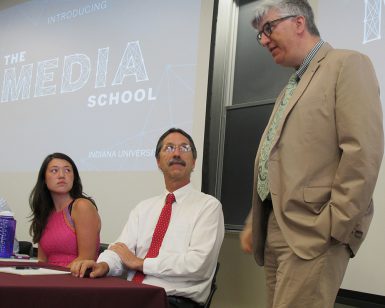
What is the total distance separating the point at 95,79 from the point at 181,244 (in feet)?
6.84

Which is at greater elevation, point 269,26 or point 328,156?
point 269,26

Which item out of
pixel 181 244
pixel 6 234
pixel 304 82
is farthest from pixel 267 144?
pixel 6 234

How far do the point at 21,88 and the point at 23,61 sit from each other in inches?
10.1

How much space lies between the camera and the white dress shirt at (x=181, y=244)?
2.12m

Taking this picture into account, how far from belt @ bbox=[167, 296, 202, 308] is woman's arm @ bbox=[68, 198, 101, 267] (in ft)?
2.06

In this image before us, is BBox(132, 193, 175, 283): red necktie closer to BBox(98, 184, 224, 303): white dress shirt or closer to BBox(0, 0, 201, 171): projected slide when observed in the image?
BBox(98, 184, 224, 303): white dress shirt

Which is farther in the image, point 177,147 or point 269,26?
point 177,147

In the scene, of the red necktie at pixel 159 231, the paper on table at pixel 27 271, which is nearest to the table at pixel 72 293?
the paper on table at pixel 27 271

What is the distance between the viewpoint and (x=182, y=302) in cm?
212

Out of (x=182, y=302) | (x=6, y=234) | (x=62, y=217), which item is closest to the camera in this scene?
(x=182, y=302)

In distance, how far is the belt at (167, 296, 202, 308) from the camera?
2.08 m

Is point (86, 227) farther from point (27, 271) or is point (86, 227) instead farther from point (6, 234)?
point (27, 271)

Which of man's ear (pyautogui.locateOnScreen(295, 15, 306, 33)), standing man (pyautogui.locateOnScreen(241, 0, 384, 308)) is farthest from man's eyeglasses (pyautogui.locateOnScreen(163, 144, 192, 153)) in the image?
man's ear (pyautogui.locateOnScreen(295, 15, 306, 33))

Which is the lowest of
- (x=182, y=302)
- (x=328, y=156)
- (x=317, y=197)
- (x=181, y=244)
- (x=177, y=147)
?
(x=182, y=302)
